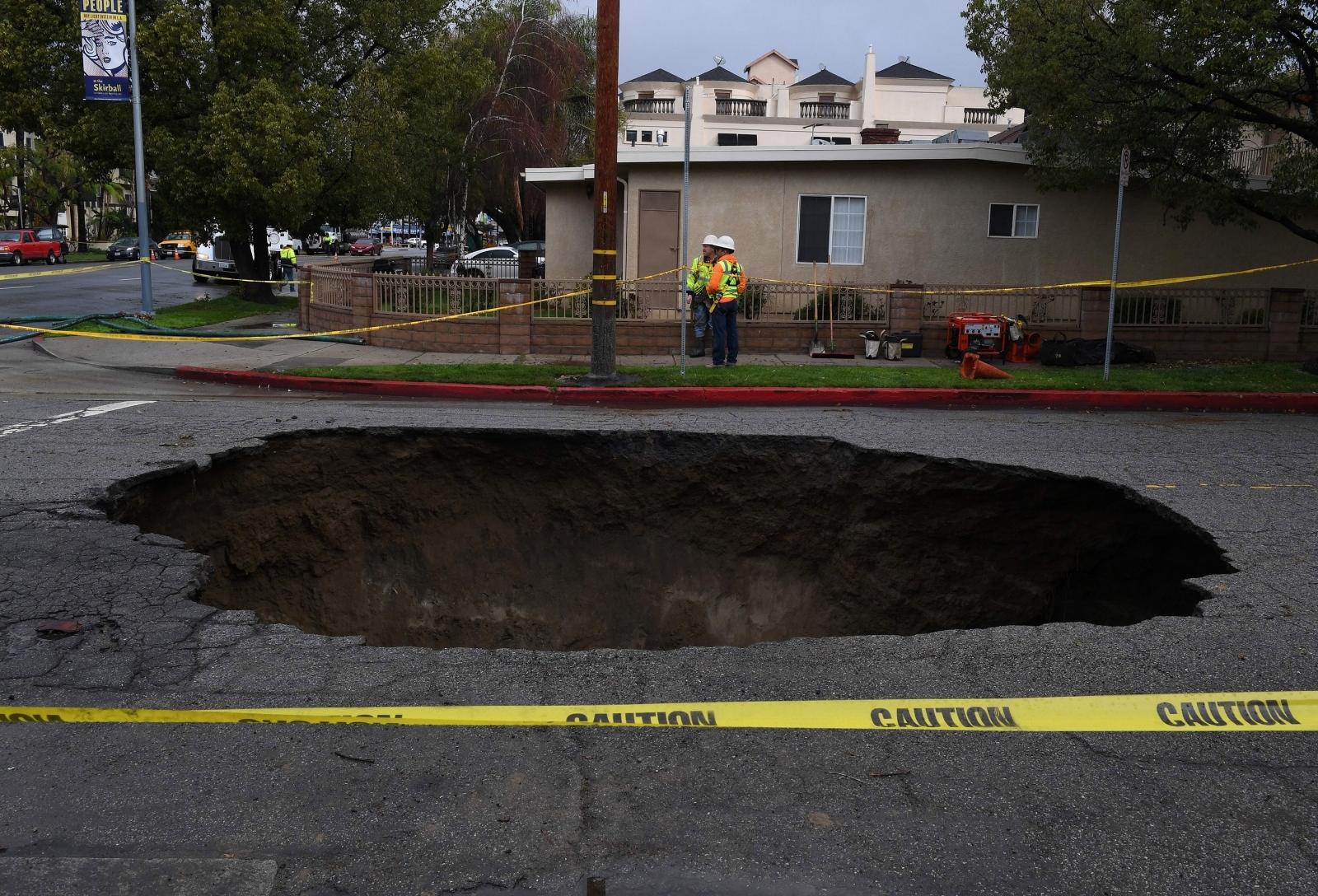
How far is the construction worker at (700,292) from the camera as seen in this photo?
15797 millimetres

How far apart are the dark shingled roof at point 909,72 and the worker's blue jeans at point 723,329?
44.8 meters

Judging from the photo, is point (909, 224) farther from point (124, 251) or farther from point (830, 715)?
point (124, 251)

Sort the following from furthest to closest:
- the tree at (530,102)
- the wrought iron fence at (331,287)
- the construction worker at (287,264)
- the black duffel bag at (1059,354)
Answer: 1. the tree at (530,102)
2. the construction worker at (287,264)
3. the wrought iron fence at (331,287)
4. the black duffel bag at (1059,354)

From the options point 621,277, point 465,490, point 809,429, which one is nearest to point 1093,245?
point 621,277

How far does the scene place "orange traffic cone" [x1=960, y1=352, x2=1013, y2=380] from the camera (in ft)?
46.5

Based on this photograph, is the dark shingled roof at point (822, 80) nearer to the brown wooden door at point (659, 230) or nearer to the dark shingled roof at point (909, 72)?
the dark shingled roof at point (909, 72)

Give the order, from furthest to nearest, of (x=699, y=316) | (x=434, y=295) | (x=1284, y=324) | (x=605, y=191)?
(x=434, y=295)
(x=1284, y=324)
(x=699, y=316)
(x=605, y=191)

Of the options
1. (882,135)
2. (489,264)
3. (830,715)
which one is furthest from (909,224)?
(830,715)

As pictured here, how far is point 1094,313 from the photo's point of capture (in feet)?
55.4

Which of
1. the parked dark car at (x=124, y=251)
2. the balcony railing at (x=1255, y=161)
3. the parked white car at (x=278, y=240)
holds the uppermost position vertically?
the balcony railing at (x=1255, y=161)

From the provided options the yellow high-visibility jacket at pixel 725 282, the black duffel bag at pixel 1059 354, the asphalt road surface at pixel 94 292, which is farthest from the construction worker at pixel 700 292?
the asphalt road surface at pixel 94 292

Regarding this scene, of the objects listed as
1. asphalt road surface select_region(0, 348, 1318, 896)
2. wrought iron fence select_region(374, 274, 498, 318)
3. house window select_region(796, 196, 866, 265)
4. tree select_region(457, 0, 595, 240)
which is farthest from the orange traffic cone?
tree select_region(457, 0, 595, 240)

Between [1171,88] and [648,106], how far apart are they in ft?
138

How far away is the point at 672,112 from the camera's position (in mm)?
54406
